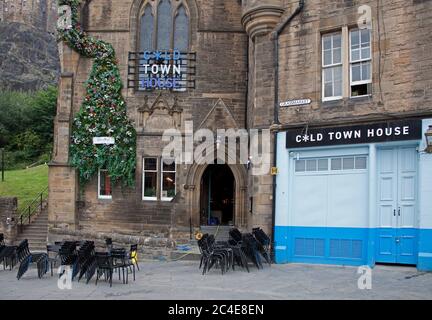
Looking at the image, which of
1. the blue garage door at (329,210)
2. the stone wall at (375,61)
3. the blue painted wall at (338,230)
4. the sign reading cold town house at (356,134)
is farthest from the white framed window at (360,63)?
the blue garage door at (329,210)

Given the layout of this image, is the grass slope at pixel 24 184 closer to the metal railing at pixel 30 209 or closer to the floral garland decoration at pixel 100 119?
the metal railing at pixel 30 209

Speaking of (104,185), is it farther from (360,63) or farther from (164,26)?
(360,63)

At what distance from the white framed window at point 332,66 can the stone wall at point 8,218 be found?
50.8 feet

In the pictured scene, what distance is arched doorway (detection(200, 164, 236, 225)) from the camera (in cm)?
2281

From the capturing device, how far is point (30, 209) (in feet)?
87.7

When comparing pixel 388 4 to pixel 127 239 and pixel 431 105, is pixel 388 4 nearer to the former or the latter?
pixel 431 105

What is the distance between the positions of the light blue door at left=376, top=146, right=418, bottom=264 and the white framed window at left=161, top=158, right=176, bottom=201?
33.5 ft

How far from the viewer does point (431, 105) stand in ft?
39.7

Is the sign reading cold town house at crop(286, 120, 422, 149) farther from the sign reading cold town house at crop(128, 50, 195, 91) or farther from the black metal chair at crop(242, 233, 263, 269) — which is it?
the sign reading cold town house at crop(128, 50, 195, 91)

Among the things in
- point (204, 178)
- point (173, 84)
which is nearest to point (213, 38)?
point (173, 84)

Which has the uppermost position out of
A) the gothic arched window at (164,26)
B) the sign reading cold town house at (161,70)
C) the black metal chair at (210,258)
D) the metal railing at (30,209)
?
the gothic arched window at (164,26)

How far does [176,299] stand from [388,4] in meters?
8.67

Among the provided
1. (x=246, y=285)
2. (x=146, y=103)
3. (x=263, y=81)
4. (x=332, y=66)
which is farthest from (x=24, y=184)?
(x=246, y=285)

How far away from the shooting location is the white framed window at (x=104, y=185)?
21.9 m
